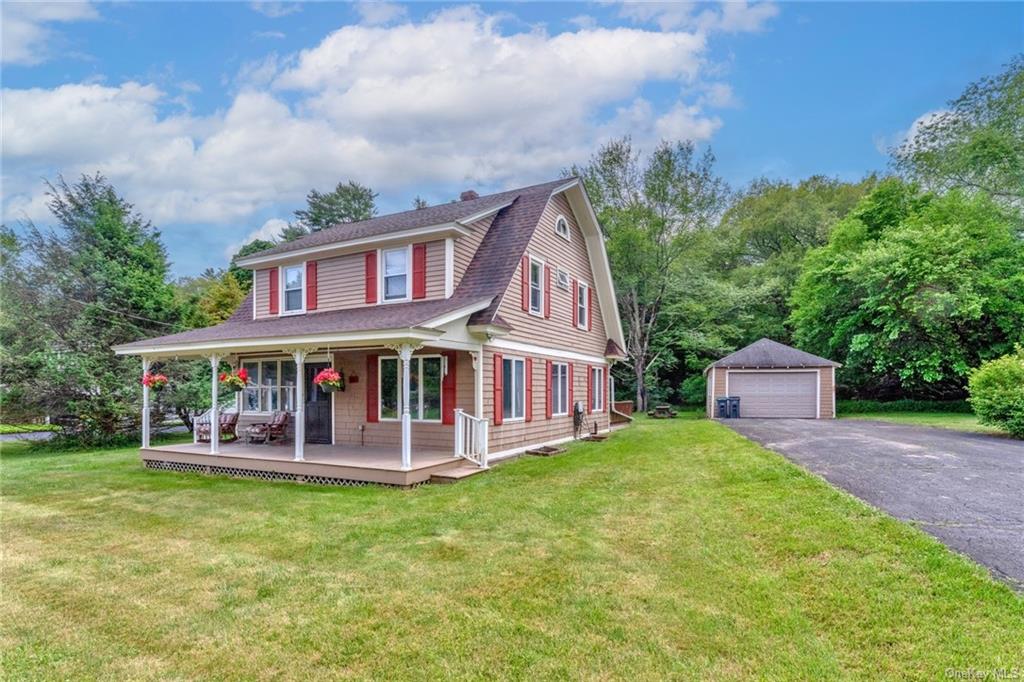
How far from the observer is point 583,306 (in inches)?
600

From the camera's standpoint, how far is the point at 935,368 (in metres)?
20.2

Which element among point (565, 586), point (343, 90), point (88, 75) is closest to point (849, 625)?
point (565, 586)

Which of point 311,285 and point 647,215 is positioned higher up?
point 647,215

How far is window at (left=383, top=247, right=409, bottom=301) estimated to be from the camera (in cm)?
1114

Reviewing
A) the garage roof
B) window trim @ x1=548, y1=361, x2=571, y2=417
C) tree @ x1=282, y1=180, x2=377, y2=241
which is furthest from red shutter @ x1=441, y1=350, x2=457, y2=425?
tree @ x1=282, y1=180, x2=377, y2=241

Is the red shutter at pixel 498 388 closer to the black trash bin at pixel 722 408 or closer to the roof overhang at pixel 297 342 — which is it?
the roof overhang at pixel 297 342

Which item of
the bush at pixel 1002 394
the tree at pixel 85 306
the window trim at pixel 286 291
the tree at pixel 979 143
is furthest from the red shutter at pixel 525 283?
the tree at pixel 979 143

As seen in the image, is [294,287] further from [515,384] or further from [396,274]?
[515,384]

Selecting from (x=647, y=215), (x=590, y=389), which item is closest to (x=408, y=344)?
(x=590, y=389)

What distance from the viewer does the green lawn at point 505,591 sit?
3.19 meters

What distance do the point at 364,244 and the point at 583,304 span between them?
22.0 feet

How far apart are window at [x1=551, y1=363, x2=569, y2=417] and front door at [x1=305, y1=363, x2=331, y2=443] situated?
17.7ft

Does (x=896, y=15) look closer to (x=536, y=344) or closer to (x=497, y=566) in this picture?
(x=536, y=344)

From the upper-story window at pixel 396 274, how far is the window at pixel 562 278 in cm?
409
